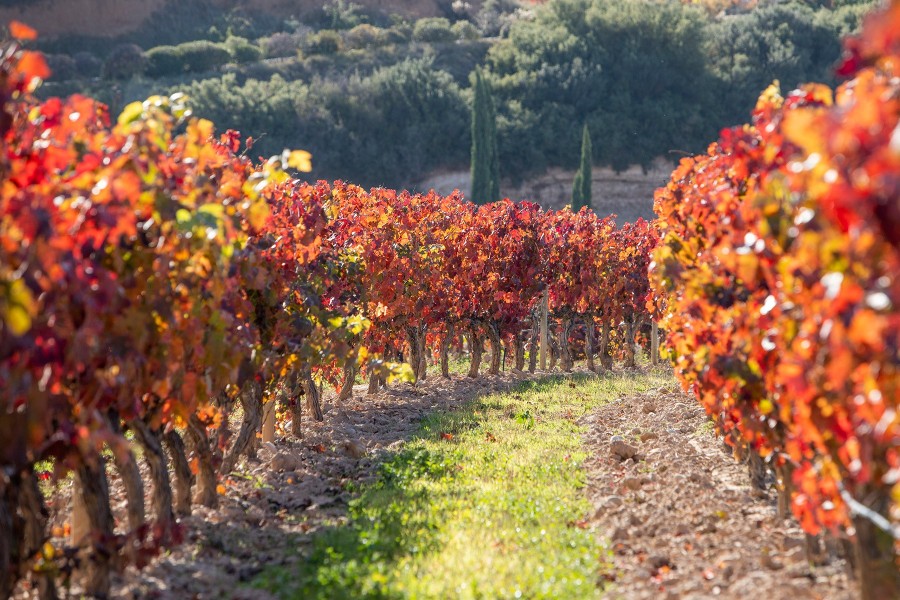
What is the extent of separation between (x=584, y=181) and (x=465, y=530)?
1673 inches

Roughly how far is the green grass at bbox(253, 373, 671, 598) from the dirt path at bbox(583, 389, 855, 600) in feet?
0.88

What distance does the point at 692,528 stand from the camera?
26.9 feet

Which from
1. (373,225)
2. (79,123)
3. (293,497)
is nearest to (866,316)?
(79,123)

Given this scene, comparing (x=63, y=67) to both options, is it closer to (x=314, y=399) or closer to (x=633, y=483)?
(x=314, y=399)

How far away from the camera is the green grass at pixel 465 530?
6941 mm

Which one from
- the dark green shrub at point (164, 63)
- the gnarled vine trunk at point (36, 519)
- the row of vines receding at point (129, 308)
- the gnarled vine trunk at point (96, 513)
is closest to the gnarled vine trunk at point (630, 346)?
the row of vines receding at point (129, 308)

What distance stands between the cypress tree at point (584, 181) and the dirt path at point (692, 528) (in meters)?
36.3

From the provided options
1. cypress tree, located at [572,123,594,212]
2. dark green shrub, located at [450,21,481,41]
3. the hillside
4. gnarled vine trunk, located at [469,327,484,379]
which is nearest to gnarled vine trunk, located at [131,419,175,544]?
gnarled vine trunk, located at [469,327,484,379]

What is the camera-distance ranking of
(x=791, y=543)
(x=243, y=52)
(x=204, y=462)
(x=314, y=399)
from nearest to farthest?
(x=791, y=543), (x=204, y=462), (x=314, y=399), (x=243, y=52)

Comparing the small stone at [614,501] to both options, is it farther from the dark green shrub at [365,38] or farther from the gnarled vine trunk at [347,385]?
the dark green shrub at [365,38]

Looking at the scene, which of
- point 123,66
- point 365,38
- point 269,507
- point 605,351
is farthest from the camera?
point 365,38

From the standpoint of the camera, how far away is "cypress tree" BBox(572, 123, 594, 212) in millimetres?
49031

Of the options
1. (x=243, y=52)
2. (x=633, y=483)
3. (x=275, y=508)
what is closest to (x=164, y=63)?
(x=243, y=52)

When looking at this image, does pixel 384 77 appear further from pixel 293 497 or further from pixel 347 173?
pixel 293 497
